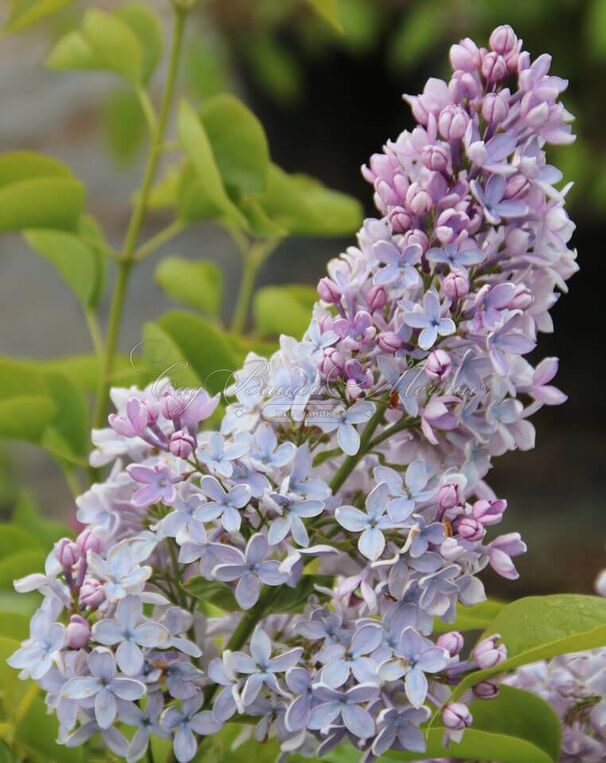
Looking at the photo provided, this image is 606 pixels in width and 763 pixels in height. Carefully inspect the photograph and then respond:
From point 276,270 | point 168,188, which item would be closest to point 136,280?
point 276,270

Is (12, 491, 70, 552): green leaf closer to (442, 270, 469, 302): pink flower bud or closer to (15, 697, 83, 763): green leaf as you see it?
(15, 697, 83, 763): green leaf

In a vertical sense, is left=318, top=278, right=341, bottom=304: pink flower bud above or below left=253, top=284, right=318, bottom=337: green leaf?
below

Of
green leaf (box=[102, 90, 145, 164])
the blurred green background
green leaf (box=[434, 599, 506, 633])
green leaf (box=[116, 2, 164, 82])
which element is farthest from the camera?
the blurred green background

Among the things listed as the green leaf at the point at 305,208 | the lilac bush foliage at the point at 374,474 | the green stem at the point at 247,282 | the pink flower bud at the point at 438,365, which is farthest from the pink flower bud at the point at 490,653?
the green stem at the point at 247,282

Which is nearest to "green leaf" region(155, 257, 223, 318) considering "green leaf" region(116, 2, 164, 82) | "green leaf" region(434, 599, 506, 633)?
"green leaf" region(116, 2, 164, 82)

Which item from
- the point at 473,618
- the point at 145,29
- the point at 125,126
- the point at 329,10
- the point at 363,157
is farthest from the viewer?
the point at 363,157

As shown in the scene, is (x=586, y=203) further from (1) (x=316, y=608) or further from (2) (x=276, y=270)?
(1) (x=316, y=608)

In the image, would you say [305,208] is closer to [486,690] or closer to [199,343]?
[199,343]

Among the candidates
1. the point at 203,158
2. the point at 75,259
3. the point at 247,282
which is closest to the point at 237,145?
the point at 203,158
